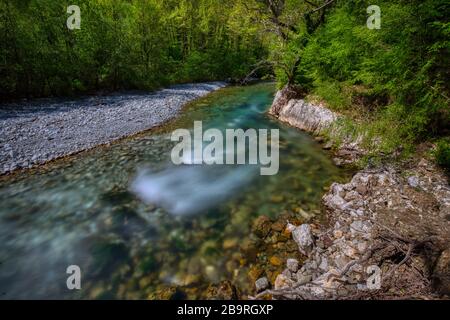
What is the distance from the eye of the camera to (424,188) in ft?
16.1

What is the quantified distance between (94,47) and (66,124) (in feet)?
29.9

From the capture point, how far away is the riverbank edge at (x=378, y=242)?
3137 millimetres

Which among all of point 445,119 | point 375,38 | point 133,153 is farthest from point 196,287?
point 375,38

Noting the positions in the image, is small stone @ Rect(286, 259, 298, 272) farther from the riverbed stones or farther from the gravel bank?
the gravel bank

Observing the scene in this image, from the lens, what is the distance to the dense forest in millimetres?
5422

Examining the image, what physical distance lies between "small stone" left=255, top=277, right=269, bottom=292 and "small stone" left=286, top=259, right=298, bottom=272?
0.46 metres

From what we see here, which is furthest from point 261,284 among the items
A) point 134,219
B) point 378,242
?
point 134,219

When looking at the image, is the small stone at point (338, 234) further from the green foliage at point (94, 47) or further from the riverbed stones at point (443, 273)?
the green foliage at point (94, 47)

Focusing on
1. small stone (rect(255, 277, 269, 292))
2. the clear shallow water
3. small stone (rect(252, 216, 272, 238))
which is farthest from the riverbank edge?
the clear shallow water

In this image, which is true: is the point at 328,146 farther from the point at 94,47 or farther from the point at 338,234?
the point at 94,47

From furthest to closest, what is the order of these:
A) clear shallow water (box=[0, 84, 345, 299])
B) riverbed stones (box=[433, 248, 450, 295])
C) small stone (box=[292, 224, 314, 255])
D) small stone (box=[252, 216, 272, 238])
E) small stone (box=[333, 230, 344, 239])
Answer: small stone (box=[252, 216, 272, 238]) < small stone (box=[333, 230, 344, 239]) < small stone (box=[292, 224, 314, 255]) < clear shallow water (box=[0, 84, 345, 299]) < riverbed stones (box=[433, 248, 450, 295])

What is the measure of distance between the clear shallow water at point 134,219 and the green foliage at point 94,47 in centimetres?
890

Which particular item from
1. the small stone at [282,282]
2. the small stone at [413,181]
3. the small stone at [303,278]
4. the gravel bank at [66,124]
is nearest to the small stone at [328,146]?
the small stone at [413,181]
